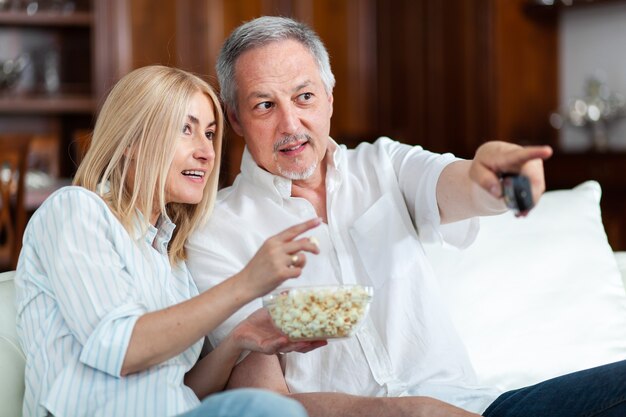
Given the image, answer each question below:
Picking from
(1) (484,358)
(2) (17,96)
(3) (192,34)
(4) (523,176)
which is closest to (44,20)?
(2) (17,96)

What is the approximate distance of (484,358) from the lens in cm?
190

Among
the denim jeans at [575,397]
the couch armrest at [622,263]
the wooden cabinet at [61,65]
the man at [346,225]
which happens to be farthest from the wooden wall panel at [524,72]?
the denim jeans at [575,397]

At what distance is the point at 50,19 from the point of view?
5090 mm

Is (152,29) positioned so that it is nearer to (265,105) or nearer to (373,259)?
(265,105)

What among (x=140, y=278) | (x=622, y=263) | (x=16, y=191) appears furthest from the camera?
(x=16, y=191)

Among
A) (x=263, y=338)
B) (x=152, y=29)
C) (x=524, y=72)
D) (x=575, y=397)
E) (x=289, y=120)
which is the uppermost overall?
(x=152, y=29)

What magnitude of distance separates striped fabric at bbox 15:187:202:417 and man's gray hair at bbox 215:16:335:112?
1.82 ft

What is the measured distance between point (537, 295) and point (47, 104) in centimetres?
364

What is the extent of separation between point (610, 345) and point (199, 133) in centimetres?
97

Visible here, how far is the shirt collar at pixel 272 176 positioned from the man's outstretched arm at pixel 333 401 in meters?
0.36

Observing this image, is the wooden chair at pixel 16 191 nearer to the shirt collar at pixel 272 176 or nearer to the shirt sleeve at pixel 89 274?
the shirt collar at pixel 272 176

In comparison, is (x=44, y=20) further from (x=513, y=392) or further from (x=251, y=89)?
(x=513, y=392)

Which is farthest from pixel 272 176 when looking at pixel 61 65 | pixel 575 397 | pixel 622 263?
pixel 61 65

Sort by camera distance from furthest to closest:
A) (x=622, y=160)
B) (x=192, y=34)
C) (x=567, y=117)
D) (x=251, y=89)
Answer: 1. (x=192, y=34)
2. (x=567, y=117)
3. (x=622, y=160)
4. (x=251, y=89)
